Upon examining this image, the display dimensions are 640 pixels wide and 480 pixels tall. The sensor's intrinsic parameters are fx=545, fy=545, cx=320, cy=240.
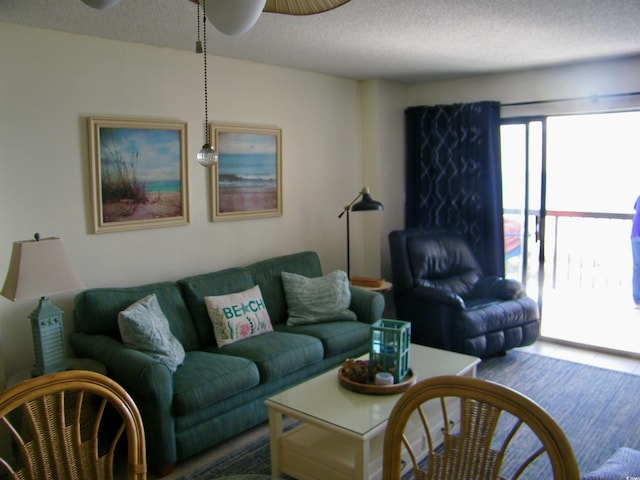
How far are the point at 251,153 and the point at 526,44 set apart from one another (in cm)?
212

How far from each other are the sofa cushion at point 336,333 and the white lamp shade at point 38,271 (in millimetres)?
1542

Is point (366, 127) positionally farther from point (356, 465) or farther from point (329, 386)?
point (356, 465)

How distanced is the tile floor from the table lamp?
2.88 ft

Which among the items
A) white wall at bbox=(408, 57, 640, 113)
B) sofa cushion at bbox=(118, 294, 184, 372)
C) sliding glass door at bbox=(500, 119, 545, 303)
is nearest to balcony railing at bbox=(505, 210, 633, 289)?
sliding glass door at bbox=(500, 119, 545, 303)

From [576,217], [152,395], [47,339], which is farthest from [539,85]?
[47,339]

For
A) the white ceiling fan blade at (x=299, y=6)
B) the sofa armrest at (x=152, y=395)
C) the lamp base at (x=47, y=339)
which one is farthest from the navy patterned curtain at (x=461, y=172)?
the white ceiling fan blade at (x=299, y=6)

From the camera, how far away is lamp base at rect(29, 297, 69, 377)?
276 centimetres

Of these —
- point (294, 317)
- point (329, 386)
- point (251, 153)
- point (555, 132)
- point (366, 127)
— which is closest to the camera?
point (329, 386)

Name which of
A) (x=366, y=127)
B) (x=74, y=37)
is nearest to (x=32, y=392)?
(x=74, y=37)

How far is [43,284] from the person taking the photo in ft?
8.84

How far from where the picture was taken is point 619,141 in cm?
492

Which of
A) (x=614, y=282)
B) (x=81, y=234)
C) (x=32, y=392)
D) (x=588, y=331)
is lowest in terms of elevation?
(x=588, y=331)

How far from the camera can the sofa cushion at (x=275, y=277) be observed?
404 cm

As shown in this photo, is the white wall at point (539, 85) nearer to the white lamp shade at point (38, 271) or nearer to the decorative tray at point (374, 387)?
the decorative tray at point (374, 387)
